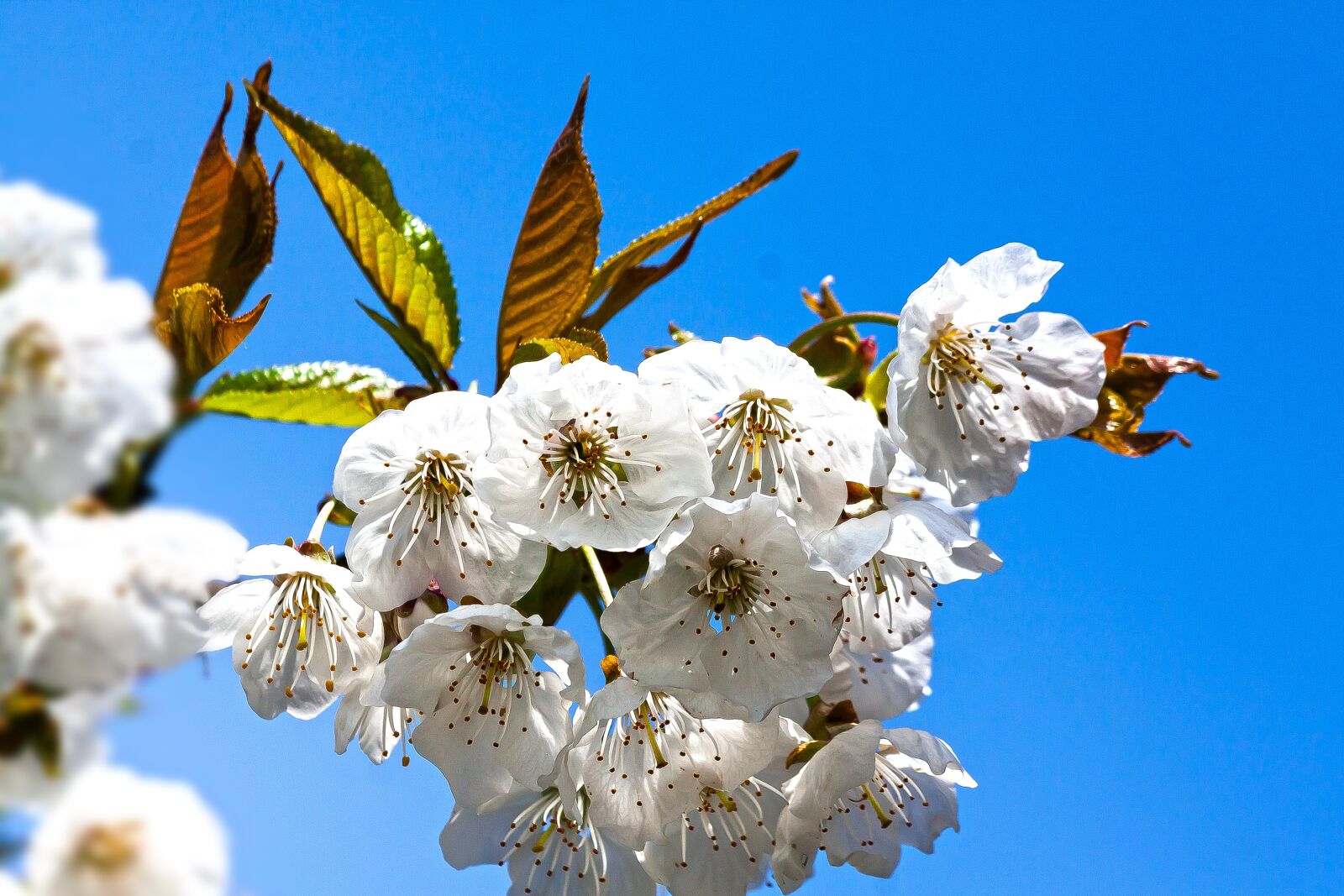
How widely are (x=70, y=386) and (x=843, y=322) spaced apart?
141 cm

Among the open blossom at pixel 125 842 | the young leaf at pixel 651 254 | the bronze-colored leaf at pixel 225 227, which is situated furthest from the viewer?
the young leaf at pixel 651 254

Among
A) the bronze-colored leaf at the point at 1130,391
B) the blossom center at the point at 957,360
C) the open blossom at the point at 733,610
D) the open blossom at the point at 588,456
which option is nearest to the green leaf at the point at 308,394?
the open blossom at the point at 588,456

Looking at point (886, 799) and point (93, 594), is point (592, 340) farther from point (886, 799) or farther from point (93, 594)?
point (93, 594)

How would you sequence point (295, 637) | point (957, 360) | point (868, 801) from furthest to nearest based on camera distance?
point (868, 801)
point (957, 360)
point (295, 637)

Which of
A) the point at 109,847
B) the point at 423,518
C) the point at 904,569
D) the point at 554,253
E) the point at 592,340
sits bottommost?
the point at 109,847

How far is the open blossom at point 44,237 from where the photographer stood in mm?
476

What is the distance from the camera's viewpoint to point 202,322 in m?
1.41

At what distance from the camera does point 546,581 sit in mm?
1621

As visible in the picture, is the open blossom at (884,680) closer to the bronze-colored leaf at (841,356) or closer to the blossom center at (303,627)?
the bronze-colored leaf at (841,356)

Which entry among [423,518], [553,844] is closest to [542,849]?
[553,844]

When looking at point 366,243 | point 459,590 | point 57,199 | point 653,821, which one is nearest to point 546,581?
point 459,590

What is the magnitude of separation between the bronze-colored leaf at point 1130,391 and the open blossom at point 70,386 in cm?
148

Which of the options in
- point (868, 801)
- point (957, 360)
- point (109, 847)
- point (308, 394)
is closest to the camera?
point (109, 847)

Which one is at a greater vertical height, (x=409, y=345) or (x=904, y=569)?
(x=409, y=345)
